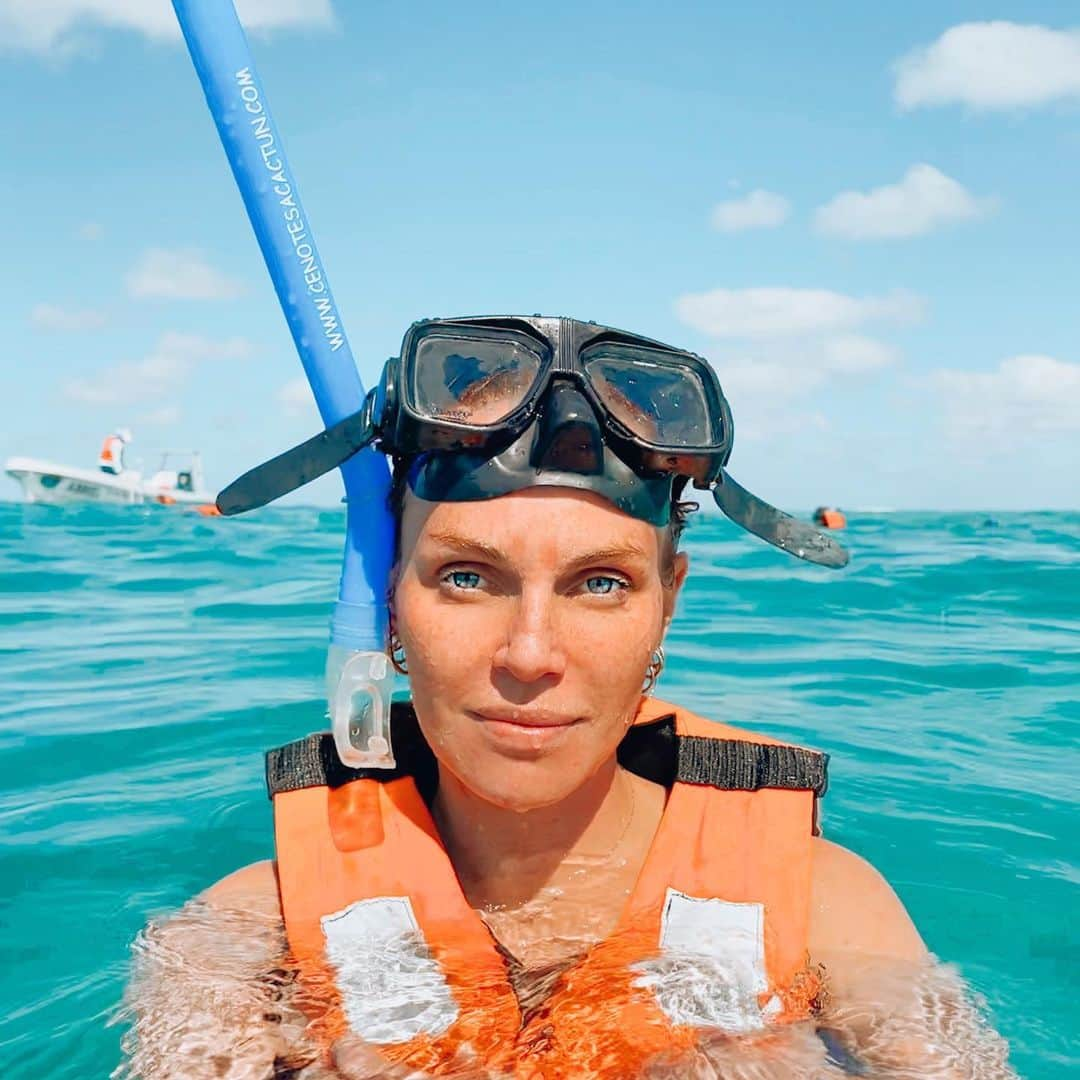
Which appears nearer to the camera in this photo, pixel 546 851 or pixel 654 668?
pixel 654 668

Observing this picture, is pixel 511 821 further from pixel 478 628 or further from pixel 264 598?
pixel 264 598

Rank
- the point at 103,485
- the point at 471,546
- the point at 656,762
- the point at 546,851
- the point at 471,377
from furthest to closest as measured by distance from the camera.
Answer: the point at 103,485
the point at 656,762
the point at 546,851
the point at 471,377
the point at 471,546

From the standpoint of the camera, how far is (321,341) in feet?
9.26

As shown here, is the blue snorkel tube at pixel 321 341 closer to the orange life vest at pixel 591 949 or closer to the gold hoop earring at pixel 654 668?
the orange life vest at pixel 591 949

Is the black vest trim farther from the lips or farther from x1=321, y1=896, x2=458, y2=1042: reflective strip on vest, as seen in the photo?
the lips

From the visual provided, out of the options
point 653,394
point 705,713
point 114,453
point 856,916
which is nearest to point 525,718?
point 653,394

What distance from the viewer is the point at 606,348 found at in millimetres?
2746

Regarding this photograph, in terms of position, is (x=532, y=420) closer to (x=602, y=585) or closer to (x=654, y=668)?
(x=602, y=585)

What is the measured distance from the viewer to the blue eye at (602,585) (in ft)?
8.33

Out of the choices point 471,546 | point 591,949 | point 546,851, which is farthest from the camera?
point 546,851

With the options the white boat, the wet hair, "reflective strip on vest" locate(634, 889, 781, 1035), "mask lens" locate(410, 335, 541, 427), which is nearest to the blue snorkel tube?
the wet hair

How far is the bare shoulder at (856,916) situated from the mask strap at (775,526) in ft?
2.77

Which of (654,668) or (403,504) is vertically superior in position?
(403,504)

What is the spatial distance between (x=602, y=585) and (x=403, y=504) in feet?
1.91
